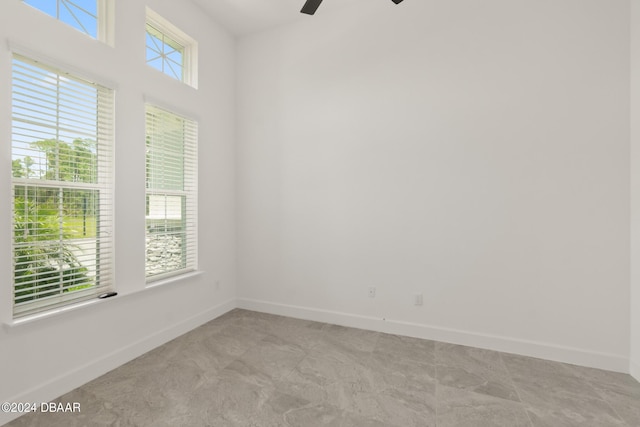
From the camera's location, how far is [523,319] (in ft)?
8.70

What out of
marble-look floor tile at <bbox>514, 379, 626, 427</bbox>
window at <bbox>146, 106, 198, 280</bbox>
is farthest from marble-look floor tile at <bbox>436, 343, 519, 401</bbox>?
window at <bbox>146, 106, 198, 280</bbox>

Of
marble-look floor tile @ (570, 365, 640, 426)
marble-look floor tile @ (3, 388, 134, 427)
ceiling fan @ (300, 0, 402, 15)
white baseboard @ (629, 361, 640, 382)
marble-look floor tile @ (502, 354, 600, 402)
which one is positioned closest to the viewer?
marble-look floor tile @ (3, 388, 134, 427)

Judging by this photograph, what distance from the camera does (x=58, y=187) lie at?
2.09 m

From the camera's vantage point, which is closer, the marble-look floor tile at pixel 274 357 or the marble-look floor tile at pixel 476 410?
the marble-look floor tile at pixel 476 410

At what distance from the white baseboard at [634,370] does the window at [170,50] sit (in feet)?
15.7

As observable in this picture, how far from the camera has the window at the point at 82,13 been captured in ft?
6.77

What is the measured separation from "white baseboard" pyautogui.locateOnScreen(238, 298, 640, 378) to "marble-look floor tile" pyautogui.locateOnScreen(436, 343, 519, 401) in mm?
99

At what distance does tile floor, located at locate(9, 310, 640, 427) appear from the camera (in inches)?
72.2

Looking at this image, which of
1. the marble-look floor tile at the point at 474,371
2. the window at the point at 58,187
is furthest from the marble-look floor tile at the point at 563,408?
the window at the point at 58,187

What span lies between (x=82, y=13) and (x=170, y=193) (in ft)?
5.14

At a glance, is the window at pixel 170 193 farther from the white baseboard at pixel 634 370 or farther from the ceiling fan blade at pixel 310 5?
the white baseboard at pixel 634 370

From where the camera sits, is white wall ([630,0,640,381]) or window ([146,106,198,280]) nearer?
white wall ([630,0,640,381])

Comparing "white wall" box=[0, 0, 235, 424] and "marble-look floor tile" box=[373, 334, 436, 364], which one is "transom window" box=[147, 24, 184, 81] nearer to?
"white wall" box=[0, 0, 235, 424]

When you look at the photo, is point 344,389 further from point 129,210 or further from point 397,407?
point 129,210
